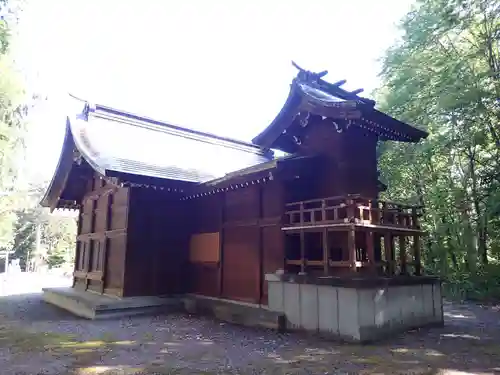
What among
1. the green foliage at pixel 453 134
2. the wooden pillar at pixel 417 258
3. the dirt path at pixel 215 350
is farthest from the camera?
the green foliage at pixel 453 134

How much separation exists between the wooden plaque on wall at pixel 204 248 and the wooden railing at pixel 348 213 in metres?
2.15

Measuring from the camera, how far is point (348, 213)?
538cm

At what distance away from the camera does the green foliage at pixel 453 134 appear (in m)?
9.50

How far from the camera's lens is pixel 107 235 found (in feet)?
28.3

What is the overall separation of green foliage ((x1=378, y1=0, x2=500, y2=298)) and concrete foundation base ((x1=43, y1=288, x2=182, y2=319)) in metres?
8.15

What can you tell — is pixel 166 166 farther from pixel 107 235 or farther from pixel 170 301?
pixel 170 301

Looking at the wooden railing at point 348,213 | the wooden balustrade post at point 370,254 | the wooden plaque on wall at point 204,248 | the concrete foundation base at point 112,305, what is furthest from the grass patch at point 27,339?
the wooden balustrade post at point 370,254

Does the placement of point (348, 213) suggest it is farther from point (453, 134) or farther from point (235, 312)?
point (453, 134)

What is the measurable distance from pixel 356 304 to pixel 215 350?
197cm

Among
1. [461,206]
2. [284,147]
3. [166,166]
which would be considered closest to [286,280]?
[284,147]

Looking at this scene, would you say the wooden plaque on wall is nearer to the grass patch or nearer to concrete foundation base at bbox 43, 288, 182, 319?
concrete foundation base at bbox 43, 288, 182, 319

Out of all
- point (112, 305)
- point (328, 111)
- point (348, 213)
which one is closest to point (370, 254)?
point (348, 213)

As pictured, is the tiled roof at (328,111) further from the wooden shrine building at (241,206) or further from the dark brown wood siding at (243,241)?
the dark brown wood siding at (243,241)

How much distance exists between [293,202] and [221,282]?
2.51m
